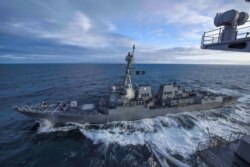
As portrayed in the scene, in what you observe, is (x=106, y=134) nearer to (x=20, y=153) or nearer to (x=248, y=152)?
(x=20, y=153)

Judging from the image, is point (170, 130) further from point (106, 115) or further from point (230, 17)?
point (230, 17)

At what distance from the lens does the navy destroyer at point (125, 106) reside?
24359mm

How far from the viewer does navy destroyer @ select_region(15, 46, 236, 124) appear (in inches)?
959

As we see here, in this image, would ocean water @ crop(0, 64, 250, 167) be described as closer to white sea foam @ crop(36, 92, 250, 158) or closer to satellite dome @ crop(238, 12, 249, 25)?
white sea foam @ crop(36, 92, 250, 158)

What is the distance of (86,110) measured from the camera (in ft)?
86.6

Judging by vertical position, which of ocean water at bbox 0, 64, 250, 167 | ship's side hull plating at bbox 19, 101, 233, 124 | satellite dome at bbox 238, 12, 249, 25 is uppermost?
satellite dome at bbox 238, 12, 249, 25

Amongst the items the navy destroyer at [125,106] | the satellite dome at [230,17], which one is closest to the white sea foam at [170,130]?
the navy destroyer at [125,106]

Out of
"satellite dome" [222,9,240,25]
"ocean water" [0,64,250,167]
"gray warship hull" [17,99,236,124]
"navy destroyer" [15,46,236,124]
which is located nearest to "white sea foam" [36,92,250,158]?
"ocean water" [0,64,250,167]

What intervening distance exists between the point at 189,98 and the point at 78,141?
853 inches

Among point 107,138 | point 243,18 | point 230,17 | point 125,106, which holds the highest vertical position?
point 230,17

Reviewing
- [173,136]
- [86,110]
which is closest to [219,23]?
[173,136]

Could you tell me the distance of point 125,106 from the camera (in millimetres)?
25562

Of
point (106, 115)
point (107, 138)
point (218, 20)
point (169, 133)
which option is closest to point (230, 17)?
point (218, 20)

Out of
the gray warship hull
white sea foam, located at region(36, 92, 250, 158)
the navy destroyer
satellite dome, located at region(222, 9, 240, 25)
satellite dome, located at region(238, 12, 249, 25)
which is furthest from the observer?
the navy destroyer
